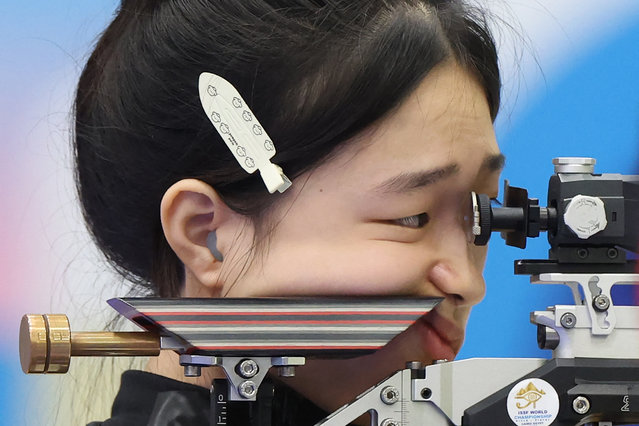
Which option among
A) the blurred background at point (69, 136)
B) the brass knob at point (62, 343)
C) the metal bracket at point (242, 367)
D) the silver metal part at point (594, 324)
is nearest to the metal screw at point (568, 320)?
the silver metal part at point (594, 324)

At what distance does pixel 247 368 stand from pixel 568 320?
322 millimetres

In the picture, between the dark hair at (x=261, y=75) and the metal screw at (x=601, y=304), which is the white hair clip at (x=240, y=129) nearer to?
the dark hair at (x=261, y=75)

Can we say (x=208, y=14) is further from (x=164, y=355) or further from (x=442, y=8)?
(x=164, y=355)

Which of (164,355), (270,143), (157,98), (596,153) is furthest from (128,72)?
(596,153)

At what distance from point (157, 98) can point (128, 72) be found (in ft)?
0.22

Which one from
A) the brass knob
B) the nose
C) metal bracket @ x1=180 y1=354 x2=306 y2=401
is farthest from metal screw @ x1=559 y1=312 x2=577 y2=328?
the brass knob

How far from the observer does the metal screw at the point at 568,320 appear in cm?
117

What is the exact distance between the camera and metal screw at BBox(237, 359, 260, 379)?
1.15 metres

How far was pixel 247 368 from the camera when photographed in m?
1.15

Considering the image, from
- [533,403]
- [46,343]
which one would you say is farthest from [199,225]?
[533,403]

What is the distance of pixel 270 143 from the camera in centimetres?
123

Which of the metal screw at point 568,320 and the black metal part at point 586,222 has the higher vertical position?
the black metal part at point 586,222

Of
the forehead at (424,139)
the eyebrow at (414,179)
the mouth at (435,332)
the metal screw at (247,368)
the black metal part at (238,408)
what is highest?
the forehead at (424,139)

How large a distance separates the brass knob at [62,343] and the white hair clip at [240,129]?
20cm
